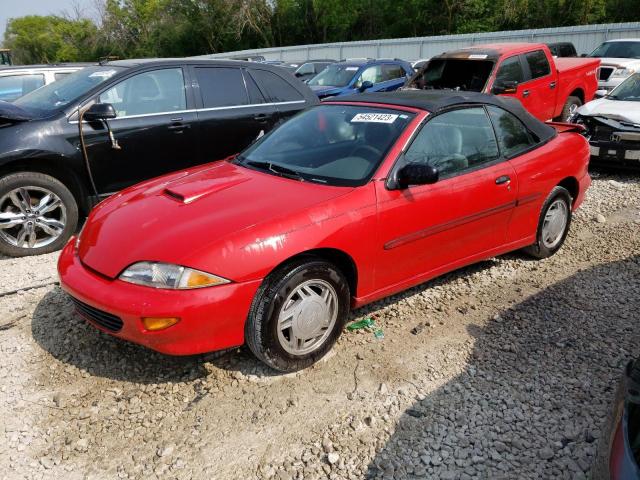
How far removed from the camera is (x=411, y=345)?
11.9 feet

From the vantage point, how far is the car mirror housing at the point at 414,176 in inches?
135

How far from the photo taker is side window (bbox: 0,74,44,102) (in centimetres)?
775

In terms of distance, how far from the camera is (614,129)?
7652 millimetres

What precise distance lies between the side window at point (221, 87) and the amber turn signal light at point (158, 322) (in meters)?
3.59

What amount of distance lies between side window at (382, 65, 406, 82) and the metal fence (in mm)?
17058

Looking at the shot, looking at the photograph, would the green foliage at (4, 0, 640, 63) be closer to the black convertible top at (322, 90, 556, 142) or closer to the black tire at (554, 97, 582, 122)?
the black tire at (554, 97, 582, 122)

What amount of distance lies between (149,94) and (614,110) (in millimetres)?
6334

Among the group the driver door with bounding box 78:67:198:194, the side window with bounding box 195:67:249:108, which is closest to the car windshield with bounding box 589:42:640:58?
the side window with bounding box 195:67:249:108

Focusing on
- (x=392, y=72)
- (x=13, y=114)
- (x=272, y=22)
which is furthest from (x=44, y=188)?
(x=272, y=22)

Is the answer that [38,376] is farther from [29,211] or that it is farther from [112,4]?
[112,4]

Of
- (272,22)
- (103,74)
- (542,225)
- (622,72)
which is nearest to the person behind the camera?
(542,225)

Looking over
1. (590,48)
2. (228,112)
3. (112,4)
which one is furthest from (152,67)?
(112,4)

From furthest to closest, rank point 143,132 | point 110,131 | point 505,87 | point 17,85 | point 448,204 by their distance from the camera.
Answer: point 505,87, point 17,85, point 143,132, point 110,131, point 448,204

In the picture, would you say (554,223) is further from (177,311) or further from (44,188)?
(44,188)
